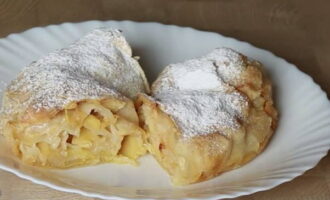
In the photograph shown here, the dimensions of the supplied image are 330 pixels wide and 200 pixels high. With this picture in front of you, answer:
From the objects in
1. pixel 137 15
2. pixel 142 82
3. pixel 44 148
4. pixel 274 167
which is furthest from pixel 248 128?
pixel 137 15

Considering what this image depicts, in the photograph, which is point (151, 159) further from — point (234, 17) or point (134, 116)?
point (234, 17)

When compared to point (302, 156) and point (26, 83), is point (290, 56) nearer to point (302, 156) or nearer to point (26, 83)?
point (302, 156)

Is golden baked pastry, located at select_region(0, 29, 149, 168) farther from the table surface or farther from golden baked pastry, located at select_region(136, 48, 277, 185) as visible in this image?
the table surface

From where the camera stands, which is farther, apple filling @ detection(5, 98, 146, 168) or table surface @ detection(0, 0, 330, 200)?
table surface @ detection(0, 0, 330, 200)

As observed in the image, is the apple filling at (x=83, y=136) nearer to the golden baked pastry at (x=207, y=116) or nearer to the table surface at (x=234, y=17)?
the golden baked pastry at (x=207, y=116)

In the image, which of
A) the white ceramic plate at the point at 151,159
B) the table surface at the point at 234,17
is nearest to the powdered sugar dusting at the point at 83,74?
the white ceramic plate at the point at 151,159

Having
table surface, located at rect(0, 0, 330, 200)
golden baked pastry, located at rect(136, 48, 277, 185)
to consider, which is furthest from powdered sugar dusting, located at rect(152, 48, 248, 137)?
table surface, located at rect(0, 0, 330, 200)

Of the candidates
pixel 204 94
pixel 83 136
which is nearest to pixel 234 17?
pixel 204 94
